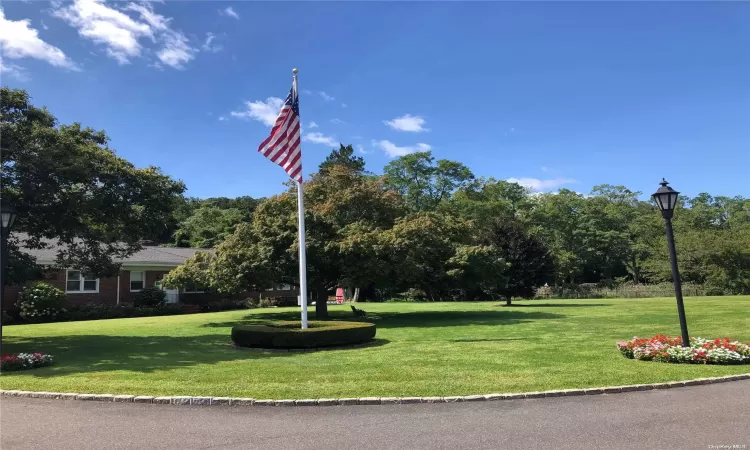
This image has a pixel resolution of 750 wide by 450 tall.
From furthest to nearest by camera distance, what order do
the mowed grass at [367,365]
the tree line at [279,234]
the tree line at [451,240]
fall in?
the tree line at [451,240] < the tree line at [279,234] < the mowed grass at [367,365]

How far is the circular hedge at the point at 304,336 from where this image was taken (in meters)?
13.8

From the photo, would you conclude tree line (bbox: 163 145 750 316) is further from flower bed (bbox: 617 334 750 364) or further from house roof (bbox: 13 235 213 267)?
flower bed (bbox: 617 334 750 364)

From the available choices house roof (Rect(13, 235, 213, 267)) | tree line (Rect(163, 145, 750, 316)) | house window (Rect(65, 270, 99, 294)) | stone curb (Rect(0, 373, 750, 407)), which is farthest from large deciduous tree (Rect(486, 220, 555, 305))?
stone curb (Rect(0, 373, 750, 407))

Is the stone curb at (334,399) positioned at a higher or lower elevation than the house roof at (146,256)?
lower

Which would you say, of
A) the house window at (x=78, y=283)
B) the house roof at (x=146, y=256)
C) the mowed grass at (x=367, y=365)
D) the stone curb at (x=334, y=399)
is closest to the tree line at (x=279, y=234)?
the house roof at (x=146, y=256)

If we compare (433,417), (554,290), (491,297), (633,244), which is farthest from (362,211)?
(633,244)

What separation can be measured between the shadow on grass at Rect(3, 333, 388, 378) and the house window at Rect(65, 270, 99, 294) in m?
14.5

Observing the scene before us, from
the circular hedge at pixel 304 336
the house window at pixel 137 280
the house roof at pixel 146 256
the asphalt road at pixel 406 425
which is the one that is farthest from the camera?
the house window at pixel 137 280

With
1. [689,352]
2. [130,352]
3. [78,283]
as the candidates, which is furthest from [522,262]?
[130,352]

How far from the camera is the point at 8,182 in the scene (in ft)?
46.8

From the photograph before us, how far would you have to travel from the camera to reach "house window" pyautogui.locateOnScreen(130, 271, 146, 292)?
111 feet

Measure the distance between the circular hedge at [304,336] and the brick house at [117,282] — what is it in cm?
1459

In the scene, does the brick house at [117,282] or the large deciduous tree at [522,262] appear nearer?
the brick house at [117,282]

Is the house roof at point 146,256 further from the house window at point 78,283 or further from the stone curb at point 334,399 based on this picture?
the stone curb at point 334,399
